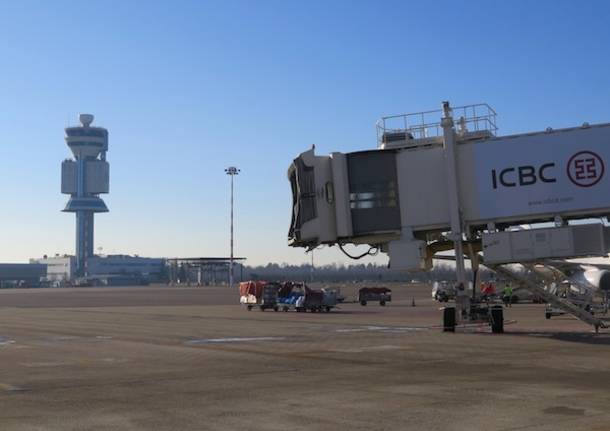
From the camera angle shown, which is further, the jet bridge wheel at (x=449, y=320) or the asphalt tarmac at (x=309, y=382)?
the jet bridge wheel at (x=449, y=320)

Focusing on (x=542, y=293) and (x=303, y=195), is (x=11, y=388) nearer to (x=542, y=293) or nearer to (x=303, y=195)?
(x=303, y=195)

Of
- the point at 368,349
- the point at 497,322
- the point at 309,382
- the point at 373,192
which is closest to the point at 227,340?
the point at 368,349

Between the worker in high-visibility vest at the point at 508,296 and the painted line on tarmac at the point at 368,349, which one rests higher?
the worker in high-visibility vest at the point at 508,296

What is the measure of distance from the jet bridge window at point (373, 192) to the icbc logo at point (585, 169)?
7169 millimetres

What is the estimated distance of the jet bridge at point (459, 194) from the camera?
28375 mm

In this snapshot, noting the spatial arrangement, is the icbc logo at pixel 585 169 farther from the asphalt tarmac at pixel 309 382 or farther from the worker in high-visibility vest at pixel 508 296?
the worker in high-visibility vest at pixel 508 296

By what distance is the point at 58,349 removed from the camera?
2562cm

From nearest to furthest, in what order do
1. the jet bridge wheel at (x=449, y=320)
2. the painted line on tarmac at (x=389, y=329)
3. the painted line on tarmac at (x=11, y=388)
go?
the painted line on tarmac at (x=11, y=388) < the jet bridge wheel at (x=449, y=320) < the painted line on tarmac at (x=389, y=329)

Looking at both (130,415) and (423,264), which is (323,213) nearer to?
(423,264)


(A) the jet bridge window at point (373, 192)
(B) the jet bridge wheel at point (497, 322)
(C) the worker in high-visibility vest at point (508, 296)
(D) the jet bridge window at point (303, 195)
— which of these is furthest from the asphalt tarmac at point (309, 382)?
(C) the worker in high-visibility vest at point (508, 296)

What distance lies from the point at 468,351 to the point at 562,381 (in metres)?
7.39

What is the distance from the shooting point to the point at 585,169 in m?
28.2

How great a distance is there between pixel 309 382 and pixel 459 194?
16059 millimetres

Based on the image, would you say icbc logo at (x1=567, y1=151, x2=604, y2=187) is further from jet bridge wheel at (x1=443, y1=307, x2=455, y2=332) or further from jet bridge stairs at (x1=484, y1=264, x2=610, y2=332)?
jet bridge wheel at (x1=443, y1=307, x2=455, y2=332)
